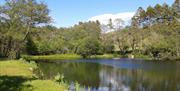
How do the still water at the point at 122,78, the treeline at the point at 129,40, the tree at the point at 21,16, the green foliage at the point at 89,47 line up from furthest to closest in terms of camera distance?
A: the green foliage at the point at 89,47
the treeline at the point at 129,40
the tree at the point at 21,16
the still water at the point at 122,78

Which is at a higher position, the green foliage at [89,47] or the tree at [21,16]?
the tree at [21,16]

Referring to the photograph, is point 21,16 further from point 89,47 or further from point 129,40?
point 129,40

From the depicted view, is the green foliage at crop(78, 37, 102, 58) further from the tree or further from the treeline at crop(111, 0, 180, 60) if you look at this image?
the tree

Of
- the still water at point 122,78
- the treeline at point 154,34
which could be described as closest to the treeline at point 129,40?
the treeline at point 154,34

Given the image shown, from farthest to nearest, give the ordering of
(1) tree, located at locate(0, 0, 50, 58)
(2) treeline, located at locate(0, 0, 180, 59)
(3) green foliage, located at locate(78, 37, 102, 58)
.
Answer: (3) green foliage, located at locate(78, 37, 102, 58) < (2) treeline, located at locate(0, 0, 180, 59) < (1) tree, located at locate(0, 0, 50, 58)

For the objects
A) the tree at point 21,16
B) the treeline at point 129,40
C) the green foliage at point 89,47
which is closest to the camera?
the tree at point 21,16

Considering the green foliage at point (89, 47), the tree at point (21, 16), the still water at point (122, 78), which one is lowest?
the still water at point (122, 78)

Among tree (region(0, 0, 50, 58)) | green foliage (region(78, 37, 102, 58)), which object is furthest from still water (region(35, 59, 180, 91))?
green foliage (region(78, 37, 102, 58))

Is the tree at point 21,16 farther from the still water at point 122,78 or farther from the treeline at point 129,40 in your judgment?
the still water at point 122,78

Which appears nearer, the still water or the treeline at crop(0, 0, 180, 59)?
the still water

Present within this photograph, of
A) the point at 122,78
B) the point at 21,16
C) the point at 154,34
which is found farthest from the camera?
the point at 154,34

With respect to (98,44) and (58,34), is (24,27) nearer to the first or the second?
(98,44)

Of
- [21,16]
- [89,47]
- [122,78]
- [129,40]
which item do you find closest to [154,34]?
[129,40]

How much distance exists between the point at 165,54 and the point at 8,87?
10485 cm
